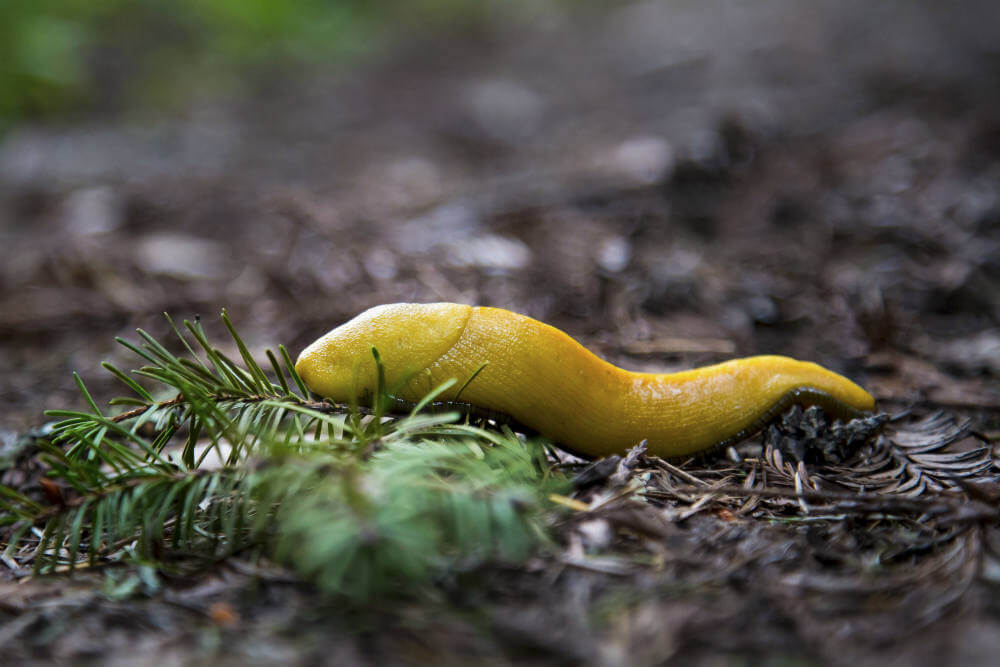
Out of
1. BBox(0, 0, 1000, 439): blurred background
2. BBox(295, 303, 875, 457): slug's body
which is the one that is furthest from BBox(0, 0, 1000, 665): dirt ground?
BBox(295, 303, 875, 457): slug's body

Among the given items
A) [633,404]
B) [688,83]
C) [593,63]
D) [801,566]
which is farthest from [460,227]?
[593,63]

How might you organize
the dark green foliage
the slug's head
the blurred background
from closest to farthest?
the dark green foliage < the slug's head < the blurred background

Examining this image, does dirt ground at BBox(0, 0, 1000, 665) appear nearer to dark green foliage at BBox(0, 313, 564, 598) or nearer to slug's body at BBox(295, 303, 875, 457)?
dark green foliage at BBox(0, 313, 564, 598)

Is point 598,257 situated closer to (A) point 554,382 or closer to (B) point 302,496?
(A) point 554,382

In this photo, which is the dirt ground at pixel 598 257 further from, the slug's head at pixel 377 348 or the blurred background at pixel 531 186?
the slug's head at pixel 377 348

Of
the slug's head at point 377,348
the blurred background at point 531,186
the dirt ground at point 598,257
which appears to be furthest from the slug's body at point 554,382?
the blurred background at point 531,186

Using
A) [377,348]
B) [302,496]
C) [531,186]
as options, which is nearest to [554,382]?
[377,348]
